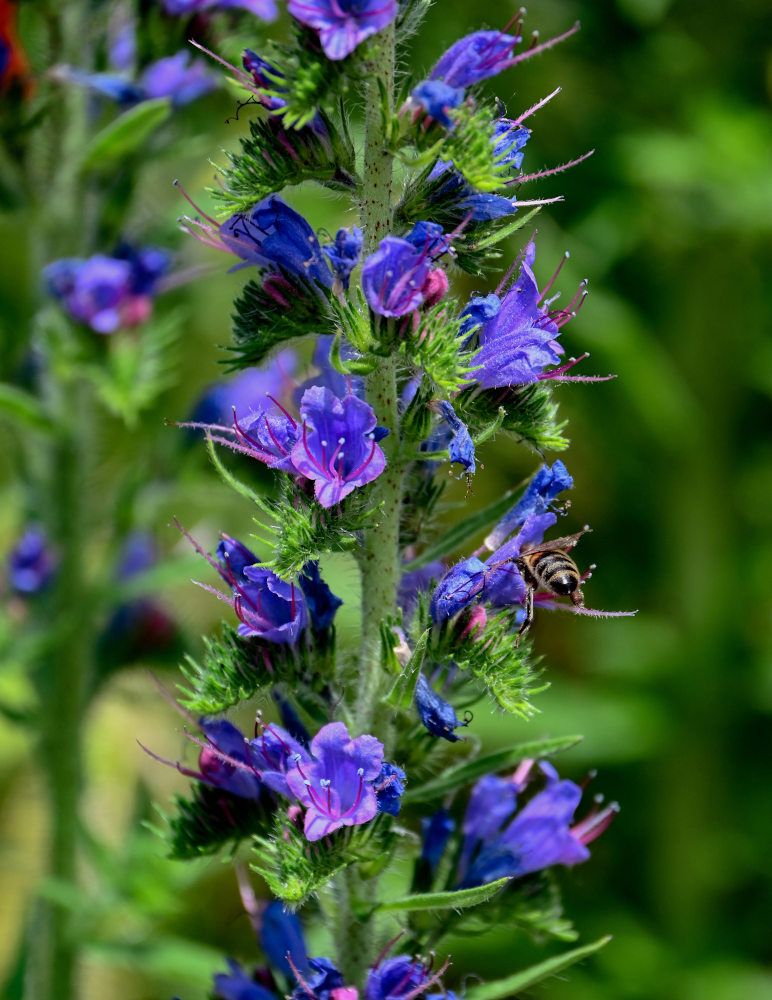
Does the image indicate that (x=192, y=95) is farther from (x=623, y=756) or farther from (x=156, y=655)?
(x=623, y=756)

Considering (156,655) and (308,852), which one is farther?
(156,655)

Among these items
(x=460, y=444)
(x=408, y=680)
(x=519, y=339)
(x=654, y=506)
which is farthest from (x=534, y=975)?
(x=654, y=506)

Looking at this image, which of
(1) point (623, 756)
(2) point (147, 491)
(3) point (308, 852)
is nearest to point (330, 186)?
(3) point (308, 852)

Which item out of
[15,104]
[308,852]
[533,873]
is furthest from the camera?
[15,104]

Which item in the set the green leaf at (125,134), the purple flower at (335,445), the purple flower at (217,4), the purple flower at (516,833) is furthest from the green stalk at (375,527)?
the purple flower at (217,4)

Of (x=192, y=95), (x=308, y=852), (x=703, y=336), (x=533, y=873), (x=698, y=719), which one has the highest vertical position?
(x=192, y=95)

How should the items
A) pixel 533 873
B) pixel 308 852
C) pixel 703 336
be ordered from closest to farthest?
pixel 308 852 < pixel 533 873 < pixel 703 336

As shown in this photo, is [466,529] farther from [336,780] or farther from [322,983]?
[322,983]
